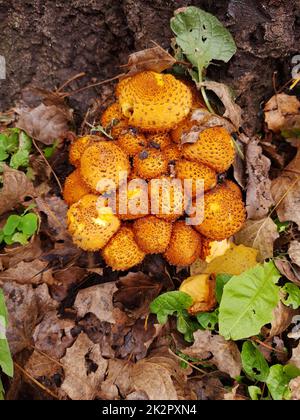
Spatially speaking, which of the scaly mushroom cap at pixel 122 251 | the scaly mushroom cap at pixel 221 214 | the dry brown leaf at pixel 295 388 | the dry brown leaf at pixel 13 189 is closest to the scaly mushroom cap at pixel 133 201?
the scaly mushroom cap at pixel 122 251

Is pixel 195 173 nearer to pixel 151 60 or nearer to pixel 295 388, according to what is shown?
pixel 151 60

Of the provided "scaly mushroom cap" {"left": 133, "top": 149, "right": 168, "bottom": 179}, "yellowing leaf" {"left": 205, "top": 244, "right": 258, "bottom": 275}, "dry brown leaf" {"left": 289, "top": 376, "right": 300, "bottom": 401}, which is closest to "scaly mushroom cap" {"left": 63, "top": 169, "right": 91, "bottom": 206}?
"scaly mushroom cap" {"left": 133, "top": 149, "right": 168, "bottom": 179}

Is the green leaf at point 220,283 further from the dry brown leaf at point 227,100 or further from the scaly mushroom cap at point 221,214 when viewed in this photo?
the dry brown leaf at point 227,100

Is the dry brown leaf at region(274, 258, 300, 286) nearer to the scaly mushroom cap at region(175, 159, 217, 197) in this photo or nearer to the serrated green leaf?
the scaly mushroom cap at region(175, 159, 217, 197)

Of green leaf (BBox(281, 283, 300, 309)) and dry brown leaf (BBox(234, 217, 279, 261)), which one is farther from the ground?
dry brown leaf (BBox(234, 217, 279, 261))

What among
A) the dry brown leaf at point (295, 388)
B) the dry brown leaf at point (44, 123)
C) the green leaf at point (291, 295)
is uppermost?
the dry brown leaf at point (44, 123)

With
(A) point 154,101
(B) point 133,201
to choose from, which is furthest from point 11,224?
(A) point 154,101
